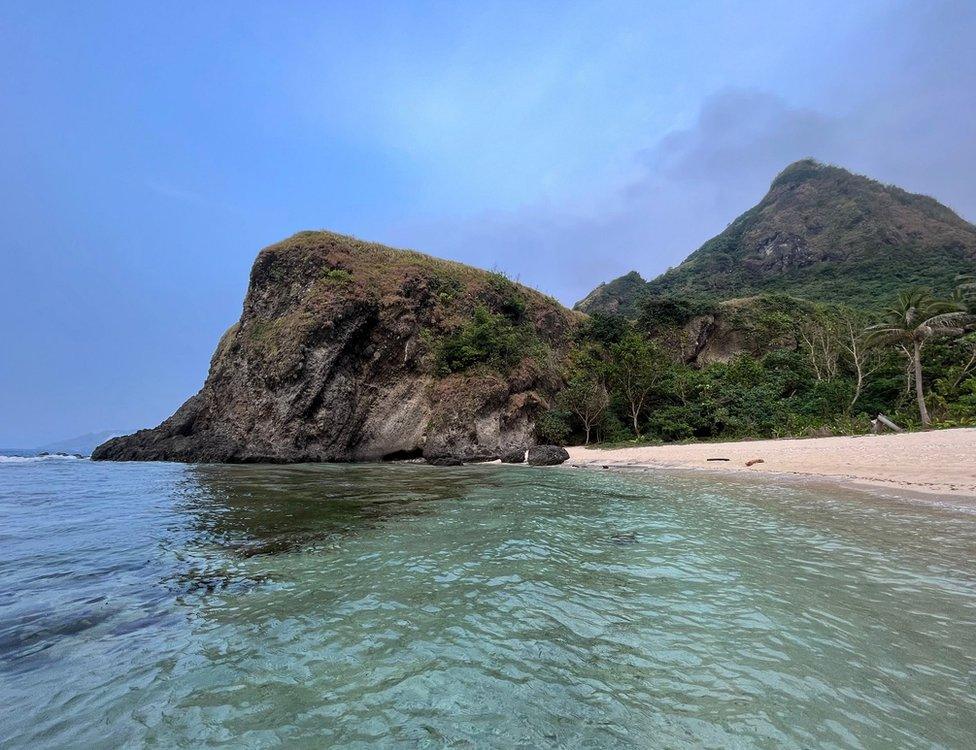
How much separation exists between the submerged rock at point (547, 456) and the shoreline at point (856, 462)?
593mm

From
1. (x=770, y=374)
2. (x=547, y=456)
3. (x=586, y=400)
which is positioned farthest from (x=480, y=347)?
(x=770, y=374)

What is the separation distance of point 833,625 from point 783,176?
425 feet

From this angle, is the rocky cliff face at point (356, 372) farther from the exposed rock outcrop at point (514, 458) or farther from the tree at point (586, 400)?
the exposed rock outcrop at point (514, 458)

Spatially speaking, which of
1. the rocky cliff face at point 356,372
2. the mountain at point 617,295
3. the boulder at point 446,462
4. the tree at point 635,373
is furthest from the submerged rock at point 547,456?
the mountain at point 617,295

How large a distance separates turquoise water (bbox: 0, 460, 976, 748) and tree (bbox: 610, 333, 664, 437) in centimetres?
2556

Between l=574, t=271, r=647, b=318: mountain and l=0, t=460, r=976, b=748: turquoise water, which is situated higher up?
l=574, t=271, r=647, b=318: mountain

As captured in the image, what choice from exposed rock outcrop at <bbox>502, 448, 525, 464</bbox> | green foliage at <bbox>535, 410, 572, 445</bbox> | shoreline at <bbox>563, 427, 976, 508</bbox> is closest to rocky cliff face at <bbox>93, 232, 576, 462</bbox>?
green foliage at <bbox>535, 410, 572, 445</bbox>

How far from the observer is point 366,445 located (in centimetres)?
3494

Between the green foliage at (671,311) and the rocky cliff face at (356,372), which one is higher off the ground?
the green foliage at (671,311)

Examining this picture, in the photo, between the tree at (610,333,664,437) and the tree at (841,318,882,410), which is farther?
the tree at (610,333,664,437)

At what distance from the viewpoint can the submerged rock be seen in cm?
2648

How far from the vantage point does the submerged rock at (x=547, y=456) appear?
26.5 meters

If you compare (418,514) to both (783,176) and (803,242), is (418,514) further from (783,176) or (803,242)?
(783,176)

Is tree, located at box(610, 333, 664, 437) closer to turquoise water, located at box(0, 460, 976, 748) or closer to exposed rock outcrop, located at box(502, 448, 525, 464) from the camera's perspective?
exposed rock outcrop, located at box(502, 448, 525, 464)
